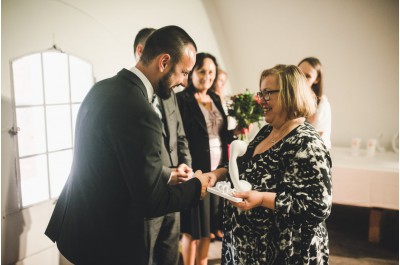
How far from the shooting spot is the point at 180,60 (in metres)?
1.33

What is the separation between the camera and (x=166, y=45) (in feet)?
4.26

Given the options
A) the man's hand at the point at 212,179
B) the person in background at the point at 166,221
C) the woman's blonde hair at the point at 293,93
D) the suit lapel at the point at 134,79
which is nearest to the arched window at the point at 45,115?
the person in background at the point at 166,221

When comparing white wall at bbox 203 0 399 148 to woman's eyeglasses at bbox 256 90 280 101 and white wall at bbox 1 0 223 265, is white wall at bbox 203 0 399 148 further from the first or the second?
woman's eyeglasses at bbox 256 90 280 101

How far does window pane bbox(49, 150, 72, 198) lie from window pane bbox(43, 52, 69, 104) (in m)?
0.44

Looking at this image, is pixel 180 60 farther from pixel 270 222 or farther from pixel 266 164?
pixel 270 222

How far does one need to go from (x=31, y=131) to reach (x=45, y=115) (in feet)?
0.55

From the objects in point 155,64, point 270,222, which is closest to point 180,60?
point 155,64

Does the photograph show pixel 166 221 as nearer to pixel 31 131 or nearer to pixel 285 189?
pixel 285 189

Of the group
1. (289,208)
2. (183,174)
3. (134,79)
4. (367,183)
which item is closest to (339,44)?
(367,183)

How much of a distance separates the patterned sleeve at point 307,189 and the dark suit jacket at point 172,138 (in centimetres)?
96

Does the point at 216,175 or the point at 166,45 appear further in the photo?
the point at 216,175

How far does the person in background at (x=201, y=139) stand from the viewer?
2.41 metres

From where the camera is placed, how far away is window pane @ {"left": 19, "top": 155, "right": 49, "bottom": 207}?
2.19 m

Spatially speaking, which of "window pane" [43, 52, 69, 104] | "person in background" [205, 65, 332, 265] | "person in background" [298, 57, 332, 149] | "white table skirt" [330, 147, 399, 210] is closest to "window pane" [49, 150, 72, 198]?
"window pane" [43, 52, 69, 104]
